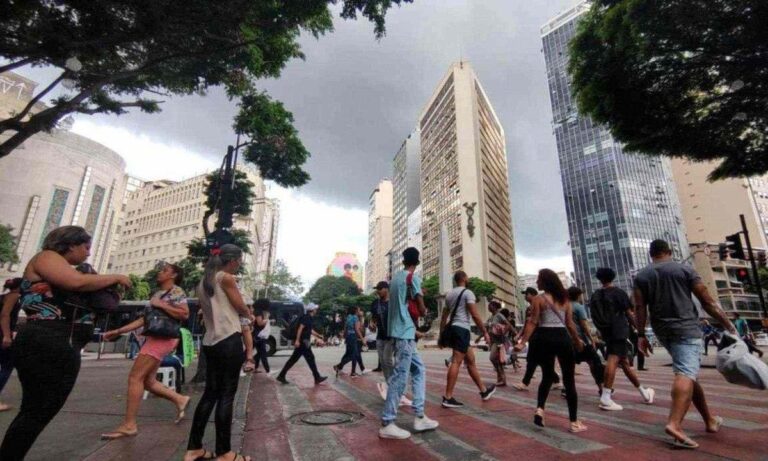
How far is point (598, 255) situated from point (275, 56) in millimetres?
87242

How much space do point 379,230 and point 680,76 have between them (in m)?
125

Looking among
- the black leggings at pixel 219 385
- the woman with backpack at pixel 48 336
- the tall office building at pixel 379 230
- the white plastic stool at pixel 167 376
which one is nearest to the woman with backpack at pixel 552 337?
the black leggings at pixel 219 385

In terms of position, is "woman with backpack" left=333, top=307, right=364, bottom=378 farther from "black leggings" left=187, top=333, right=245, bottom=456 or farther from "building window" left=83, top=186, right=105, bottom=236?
"building window" left=83, top=186, right=105, bottom=236

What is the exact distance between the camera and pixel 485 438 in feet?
11.5

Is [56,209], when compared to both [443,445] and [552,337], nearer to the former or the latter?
[443,445]

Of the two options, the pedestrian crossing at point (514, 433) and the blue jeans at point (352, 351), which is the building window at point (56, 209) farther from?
the pedestrian crossing at point (514, 433)

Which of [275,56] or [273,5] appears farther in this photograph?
[275,56]

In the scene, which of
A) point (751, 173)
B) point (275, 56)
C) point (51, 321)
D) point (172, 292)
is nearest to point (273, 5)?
point (275, 56)

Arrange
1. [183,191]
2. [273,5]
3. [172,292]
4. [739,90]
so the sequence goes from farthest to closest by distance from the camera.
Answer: [183,191]
[739,90]
[273,5]
[172,292]

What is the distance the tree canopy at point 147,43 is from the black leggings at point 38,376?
265 inches

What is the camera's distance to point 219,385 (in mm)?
3006

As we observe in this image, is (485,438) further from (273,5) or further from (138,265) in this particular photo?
(138,265)

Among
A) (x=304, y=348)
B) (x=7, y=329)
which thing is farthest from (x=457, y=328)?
(x=7, y=329)

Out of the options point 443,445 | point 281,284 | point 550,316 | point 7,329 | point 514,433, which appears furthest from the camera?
point 281,284
